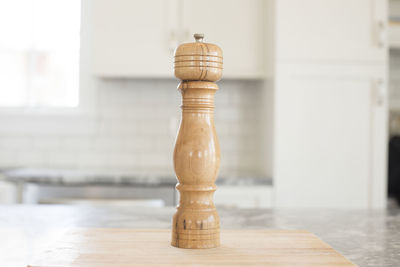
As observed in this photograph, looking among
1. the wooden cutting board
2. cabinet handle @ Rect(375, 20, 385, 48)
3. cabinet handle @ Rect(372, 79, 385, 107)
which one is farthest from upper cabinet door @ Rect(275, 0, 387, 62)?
the wooden cutting board

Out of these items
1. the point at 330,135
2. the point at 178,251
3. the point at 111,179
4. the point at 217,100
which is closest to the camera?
the point at 178,251

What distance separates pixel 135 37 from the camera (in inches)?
104

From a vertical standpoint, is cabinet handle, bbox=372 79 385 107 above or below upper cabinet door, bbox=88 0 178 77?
below

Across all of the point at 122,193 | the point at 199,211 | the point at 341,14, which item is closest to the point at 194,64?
the point at 199,211

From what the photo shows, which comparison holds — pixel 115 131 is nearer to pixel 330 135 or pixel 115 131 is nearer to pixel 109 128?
pixel 109 128

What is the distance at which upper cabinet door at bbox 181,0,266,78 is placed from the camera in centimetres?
265

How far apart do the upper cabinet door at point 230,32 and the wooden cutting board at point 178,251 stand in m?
1.94

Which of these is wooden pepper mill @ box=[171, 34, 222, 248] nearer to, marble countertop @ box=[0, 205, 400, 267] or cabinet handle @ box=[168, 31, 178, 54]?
marble countertop @ box=[0, 205, 400, 267]

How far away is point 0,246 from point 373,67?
2.17 meters

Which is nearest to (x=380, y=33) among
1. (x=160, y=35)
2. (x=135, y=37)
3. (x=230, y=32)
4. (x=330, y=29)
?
(x=330, y=29)

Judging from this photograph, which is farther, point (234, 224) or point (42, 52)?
point (42, 52)

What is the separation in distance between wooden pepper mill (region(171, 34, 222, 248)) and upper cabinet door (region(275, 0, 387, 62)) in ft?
5.96

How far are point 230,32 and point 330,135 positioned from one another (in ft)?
2.55

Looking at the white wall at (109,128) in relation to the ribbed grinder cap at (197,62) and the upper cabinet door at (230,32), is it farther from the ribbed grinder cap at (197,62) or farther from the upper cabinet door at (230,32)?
the ribbed grinder cap at (197,62)
